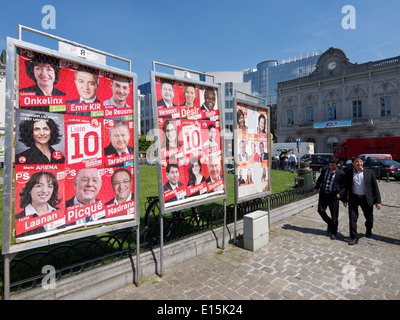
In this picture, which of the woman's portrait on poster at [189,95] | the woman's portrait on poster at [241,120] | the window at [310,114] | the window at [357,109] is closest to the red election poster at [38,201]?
the woman's portrait on poster at [189,95]

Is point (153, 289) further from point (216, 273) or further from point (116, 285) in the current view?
point (216, 273)

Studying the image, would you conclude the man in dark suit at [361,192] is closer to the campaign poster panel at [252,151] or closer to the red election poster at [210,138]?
the campaign poster panel at [252,151]

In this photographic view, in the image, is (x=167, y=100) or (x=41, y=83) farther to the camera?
(x=167, y=100)

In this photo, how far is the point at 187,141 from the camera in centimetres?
442

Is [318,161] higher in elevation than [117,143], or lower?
lower

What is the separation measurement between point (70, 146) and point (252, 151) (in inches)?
161

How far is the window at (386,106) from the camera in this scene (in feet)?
116

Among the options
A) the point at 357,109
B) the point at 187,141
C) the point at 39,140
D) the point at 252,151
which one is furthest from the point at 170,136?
the point at 357,109

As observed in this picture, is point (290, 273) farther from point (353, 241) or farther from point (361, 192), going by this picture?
point (361, 192)

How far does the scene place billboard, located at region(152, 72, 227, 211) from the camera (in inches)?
159

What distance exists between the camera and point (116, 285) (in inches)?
142

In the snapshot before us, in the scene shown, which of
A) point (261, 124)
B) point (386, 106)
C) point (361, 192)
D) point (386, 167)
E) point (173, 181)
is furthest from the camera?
point (386, 106)
